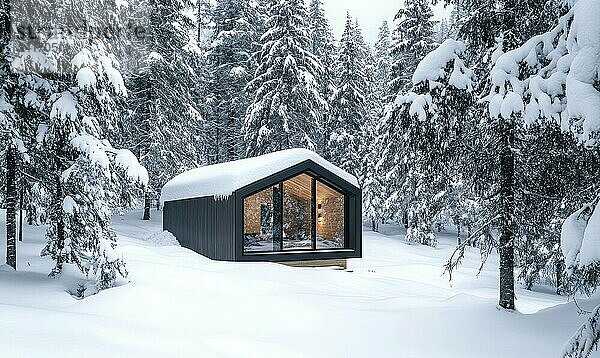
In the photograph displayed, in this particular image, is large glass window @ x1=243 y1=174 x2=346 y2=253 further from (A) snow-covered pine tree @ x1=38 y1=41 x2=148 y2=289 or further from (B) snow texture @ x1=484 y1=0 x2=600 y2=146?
(B) snow texture @ x1=484 y1=0 x2=600 y2=146

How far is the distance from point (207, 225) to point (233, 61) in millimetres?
15929

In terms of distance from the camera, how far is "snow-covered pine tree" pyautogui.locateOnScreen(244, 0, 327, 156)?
84.5 ft

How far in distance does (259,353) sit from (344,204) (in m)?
10.7

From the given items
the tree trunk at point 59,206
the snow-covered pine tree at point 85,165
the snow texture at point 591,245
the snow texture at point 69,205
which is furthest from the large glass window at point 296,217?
the snow texture at point 591,245

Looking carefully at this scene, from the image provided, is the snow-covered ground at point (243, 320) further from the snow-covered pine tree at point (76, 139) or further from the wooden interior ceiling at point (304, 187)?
the wooden interior ceiling at point (304, 187)

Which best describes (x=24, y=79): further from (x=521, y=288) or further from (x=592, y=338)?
(x=521, y=288)

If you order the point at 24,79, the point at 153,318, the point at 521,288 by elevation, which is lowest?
the point at 521,288

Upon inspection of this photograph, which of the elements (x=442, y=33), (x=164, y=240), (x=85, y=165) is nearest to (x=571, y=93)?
(x=85, y=165)

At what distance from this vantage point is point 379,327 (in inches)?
315

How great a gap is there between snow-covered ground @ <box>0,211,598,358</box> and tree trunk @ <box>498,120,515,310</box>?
386mm

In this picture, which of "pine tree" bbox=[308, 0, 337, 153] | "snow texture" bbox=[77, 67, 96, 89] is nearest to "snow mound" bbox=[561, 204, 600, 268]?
"snow texture" bbox=[77, 67, 96, 89]

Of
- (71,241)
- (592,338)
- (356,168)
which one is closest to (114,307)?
(71,241)

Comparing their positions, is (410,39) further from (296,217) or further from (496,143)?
(496,143)

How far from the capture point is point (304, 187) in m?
16.5
